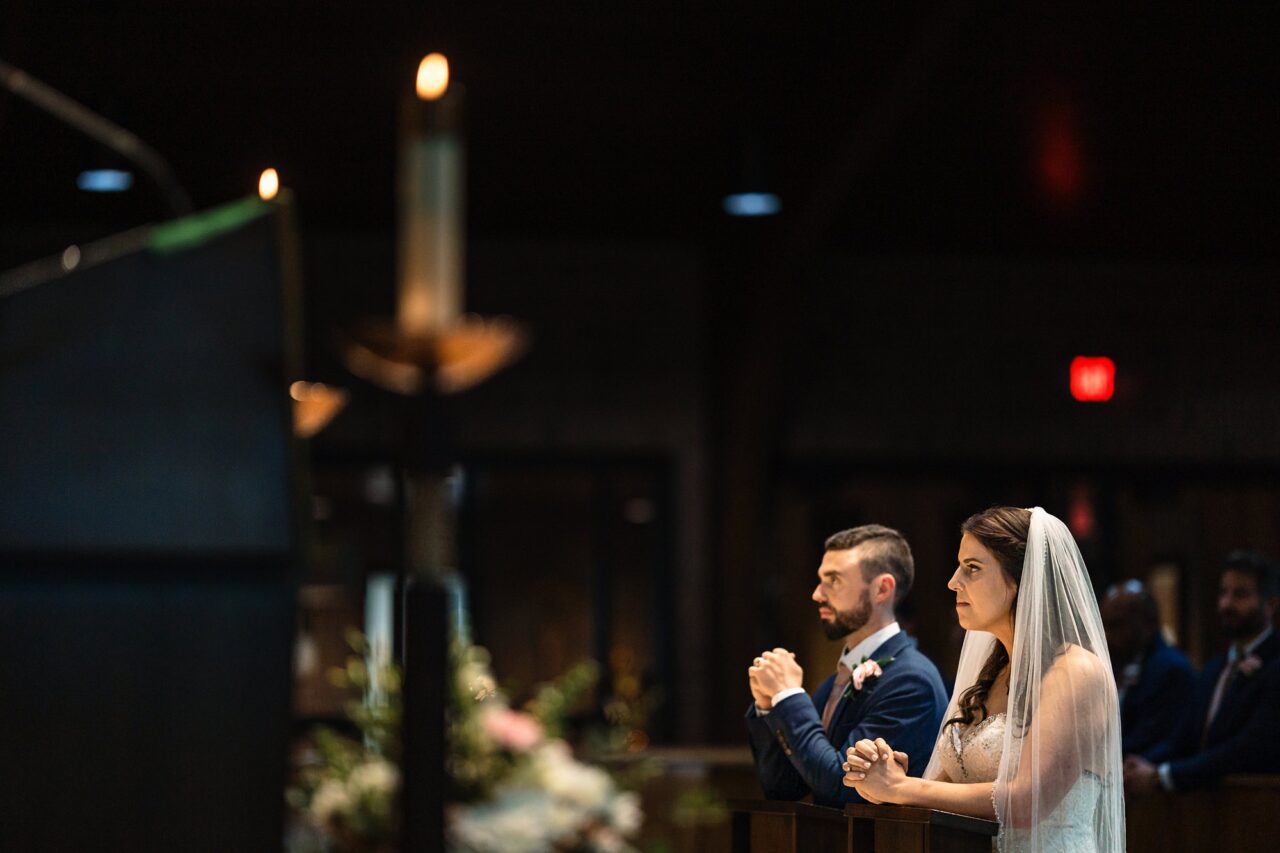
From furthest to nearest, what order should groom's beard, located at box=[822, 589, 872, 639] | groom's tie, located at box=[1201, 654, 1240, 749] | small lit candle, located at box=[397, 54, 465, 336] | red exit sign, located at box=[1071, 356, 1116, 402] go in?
red exit sign, located at box=[1071, 356, 1116, 402] → groom's tie, located at box=[1201, 654, 1240, 749] → groom's beard, located at box=[822, 589, 872, 639] → small lit candle, located at box=[397, 54, 465, 336]

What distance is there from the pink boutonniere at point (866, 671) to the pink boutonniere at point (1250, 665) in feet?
7.15

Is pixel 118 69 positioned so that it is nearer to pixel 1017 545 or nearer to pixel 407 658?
pixel 1017 545

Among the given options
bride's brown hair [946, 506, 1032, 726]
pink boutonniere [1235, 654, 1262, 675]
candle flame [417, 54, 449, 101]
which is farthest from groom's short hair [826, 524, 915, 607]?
candle flame [417, 54, 449, 101]

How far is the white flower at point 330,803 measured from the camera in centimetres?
176

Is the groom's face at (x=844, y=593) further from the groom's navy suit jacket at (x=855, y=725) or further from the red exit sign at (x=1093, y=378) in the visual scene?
the red exit sign at (x=1093, y=378)

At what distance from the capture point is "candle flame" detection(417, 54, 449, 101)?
5.40 feet

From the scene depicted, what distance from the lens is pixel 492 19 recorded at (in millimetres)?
7824

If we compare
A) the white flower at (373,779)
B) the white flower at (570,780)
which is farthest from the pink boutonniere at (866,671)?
the white flower at (373,779)

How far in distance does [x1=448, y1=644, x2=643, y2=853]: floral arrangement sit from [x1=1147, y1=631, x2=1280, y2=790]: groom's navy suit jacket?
3977 millimetres

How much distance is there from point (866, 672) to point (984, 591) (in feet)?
1.25

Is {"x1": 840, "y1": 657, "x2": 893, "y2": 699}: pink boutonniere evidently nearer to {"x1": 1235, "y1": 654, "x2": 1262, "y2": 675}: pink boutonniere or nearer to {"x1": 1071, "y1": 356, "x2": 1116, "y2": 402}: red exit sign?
{"x1": 1235, "y1": 654, "x2": 1262, "y2": 675}: pink boutonniere

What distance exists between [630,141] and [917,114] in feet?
5.43

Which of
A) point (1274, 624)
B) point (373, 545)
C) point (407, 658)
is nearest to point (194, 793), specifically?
point (407, 658)

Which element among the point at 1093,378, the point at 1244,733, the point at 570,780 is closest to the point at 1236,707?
the point at 1244,733
